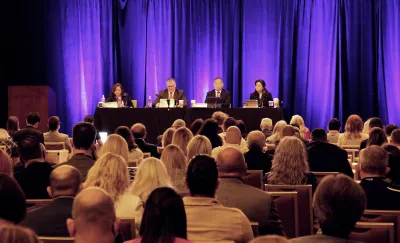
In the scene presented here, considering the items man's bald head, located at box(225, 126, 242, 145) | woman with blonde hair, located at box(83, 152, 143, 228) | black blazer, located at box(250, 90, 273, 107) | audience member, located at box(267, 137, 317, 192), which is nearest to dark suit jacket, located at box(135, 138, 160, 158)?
man's bald head, located at box(225, 126, 242, 145)

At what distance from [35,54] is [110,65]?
1617 mm

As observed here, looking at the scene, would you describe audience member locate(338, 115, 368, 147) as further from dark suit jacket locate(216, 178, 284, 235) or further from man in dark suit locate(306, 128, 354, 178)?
dark suit jacket locate(216, 178, 284, 235)

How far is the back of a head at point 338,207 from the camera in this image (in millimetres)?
2846

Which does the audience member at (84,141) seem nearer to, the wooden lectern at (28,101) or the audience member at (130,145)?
the audience member at (130,145)

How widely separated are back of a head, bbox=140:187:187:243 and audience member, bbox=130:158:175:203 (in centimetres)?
190

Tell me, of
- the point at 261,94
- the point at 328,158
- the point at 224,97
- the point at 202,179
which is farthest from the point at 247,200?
the point at 261,94

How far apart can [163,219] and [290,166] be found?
116 inches

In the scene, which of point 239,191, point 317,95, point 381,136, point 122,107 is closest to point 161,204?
point 239,191

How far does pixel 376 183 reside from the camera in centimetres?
456

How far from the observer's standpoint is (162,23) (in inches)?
600

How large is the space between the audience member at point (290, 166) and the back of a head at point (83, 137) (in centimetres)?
160

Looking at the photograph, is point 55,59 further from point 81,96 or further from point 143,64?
point 143,64

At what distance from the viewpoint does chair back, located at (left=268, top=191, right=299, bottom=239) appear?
479cm

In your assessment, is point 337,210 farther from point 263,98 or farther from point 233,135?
point 263,98
